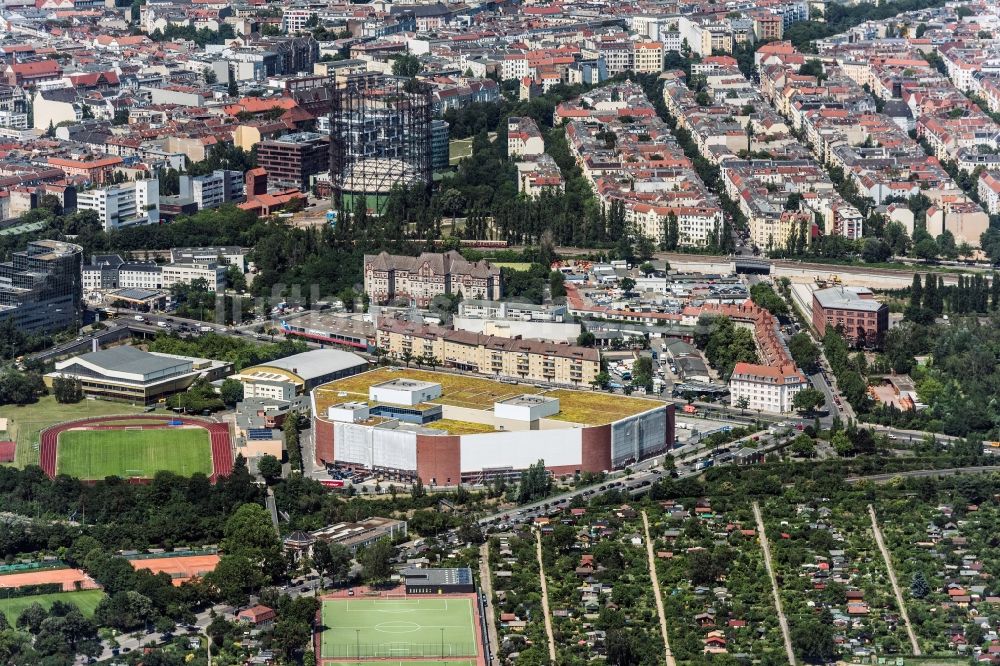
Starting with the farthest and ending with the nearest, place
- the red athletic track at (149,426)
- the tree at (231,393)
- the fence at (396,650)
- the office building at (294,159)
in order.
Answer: the office building at (294,159) < the tree at (231,393) < the red athletic track at (149,426) < the fence at (396,650)

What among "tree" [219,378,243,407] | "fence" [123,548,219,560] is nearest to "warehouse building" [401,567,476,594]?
"fence" [123,548,219,560]

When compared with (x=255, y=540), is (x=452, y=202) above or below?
above

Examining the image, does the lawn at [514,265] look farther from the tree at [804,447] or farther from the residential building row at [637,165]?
the tree at [804,447]

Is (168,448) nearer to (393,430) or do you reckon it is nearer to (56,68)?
(393,430)

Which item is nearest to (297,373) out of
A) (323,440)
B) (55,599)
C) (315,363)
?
(315,363)

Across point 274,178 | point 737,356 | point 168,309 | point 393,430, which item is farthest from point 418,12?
point 393,430

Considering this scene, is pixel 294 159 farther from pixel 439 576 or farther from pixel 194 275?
pixel 439 576

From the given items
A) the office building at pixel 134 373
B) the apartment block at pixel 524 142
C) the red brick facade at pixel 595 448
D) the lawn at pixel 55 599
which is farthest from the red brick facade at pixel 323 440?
the apartment block at pixel 524 142
